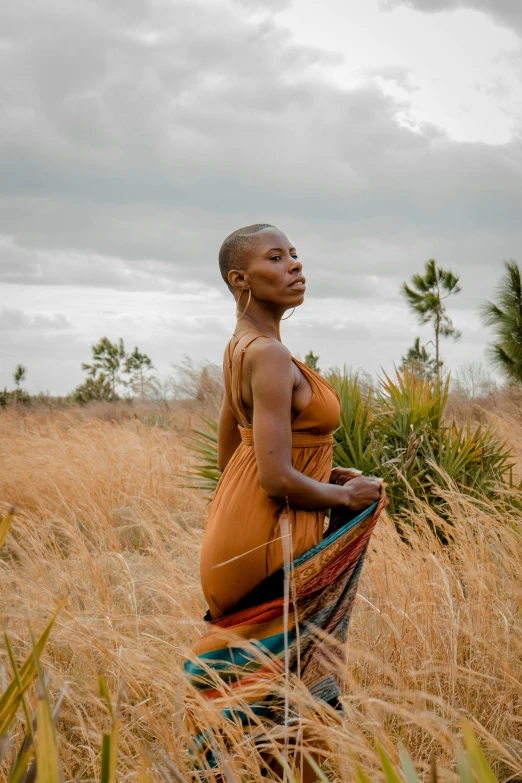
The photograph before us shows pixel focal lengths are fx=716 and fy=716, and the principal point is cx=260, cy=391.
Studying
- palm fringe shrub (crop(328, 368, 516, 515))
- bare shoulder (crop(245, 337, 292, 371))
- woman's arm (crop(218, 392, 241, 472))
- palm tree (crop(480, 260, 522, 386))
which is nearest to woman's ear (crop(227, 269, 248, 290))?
bare shoulder (crop(245, 337, 292, 371))

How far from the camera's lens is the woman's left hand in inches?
91.4

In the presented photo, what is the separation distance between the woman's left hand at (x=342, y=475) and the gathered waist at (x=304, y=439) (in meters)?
0.13

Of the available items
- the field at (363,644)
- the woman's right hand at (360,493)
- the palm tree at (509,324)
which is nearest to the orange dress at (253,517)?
the woman's right hand at (360,493)

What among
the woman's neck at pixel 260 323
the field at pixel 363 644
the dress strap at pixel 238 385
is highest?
the woman's neck at pixel 260 323

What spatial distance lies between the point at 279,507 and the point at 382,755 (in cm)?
130

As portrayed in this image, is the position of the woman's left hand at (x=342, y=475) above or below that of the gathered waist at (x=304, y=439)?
below

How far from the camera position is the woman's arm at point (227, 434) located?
251 centimetres

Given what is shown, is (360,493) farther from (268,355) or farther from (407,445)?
(407,445)

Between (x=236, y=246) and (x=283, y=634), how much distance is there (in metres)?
1.21

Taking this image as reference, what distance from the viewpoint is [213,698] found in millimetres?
2125

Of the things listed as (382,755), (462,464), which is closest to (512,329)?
(462,464)

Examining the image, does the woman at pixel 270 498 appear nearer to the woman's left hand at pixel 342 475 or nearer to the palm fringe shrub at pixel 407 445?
the woman's left hand at pixel 342 475

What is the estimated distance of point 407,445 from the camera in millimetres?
5910

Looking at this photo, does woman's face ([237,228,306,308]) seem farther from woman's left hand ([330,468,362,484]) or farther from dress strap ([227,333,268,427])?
woman's left hand ([330,468,362,484])
